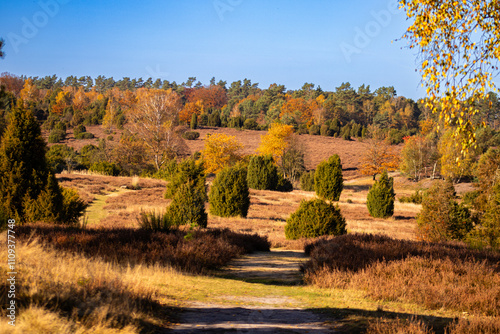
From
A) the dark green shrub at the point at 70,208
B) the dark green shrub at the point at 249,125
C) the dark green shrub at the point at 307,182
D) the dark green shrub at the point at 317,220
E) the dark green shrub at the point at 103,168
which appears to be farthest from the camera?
the dark green shrub at the point at 249,125

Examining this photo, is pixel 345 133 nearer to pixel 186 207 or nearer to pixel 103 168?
pixel 103 168

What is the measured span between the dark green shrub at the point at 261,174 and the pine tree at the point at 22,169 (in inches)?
1348

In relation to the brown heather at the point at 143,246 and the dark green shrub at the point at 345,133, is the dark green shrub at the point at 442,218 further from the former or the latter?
the dark green shrub at the point at 345,133

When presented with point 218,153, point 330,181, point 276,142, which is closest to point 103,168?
point 218,153

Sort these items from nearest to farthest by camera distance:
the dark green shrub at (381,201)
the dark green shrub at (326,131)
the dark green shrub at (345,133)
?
the dark green shrub at (381,201) < the dark green shrub at (345,133) < the dark green shrub at (326,131)

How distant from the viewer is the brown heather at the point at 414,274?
19.6 ft

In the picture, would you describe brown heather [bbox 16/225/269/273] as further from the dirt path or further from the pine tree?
the pine tree

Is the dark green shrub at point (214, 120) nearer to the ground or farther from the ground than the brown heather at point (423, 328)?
farther from the ground

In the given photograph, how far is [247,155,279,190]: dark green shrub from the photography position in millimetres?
46594

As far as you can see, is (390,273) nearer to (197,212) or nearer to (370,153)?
(197,212)

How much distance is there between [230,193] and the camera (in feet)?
74.5

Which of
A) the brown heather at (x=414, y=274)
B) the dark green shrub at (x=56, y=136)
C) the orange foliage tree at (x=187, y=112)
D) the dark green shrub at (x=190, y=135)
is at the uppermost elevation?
the orange foliage tree at (x=187, y=112)

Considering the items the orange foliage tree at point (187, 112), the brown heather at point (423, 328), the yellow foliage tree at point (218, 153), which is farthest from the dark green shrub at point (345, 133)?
the brown heather at point (423, 328)

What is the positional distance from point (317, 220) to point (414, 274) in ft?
26.8
